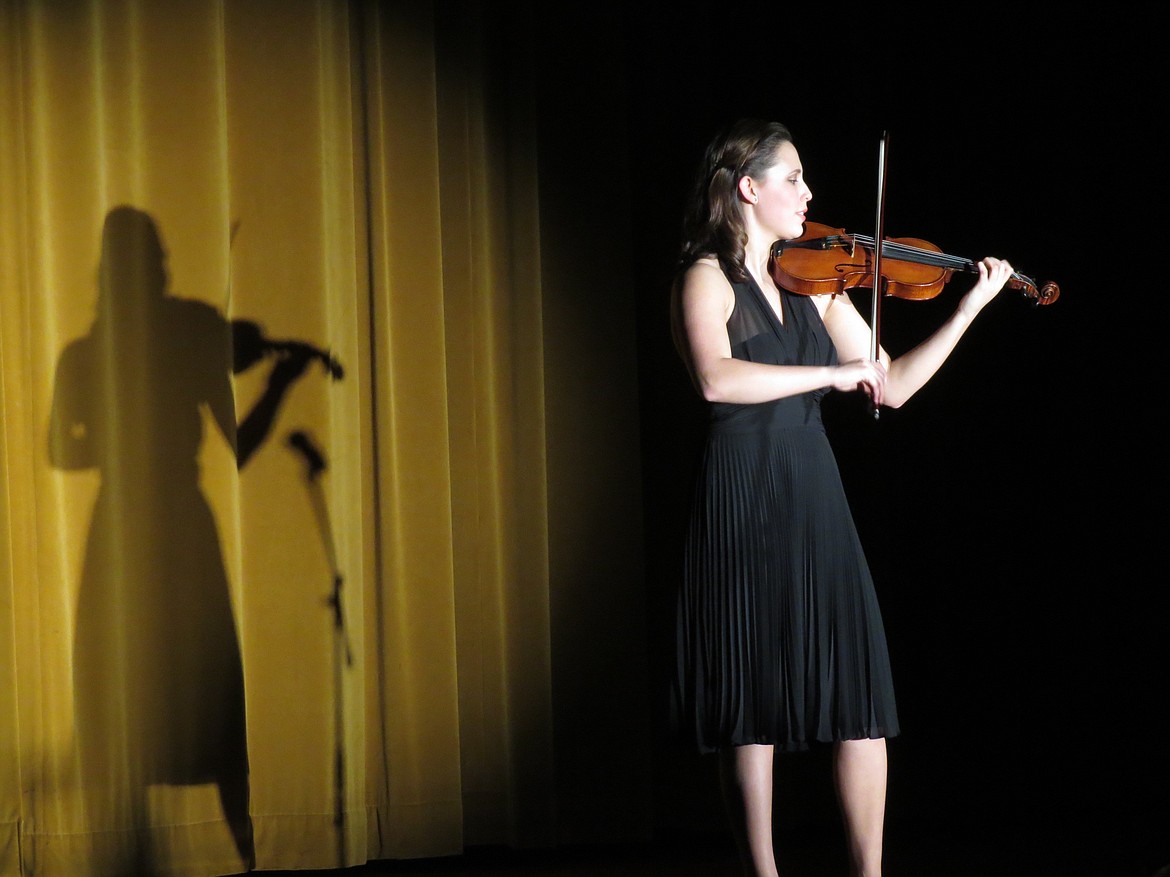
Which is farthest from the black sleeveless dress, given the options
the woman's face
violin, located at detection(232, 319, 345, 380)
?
violin, located at detection(232, 319, 345, 380)

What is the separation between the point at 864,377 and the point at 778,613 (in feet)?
1.38

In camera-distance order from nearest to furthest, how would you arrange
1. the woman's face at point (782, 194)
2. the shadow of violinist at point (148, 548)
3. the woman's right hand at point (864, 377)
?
1. the woman's right hand at point (864, 377)
2. the woman's face at point (782, 194)
3. the shadow of violinist at point (148, 548)

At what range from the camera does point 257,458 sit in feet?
9.08

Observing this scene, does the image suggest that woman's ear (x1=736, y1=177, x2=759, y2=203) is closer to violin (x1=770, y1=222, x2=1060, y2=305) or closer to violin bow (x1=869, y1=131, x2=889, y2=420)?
violin (x1=770, y1=222, x2=1060, y2=305)

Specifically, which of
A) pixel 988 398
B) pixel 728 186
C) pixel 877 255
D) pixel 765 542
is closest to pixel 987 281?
pixel 877 255

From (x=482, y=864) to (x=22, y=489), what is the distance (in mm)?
1367

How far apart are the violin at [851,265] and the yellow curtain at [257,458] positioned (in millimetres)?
984

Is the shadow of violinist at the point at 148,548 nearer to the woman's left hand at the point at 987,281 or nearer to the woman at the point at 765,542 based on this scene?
the woman at the point at 765,542

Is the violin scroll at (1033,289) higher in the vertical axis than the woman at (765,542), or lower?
higher

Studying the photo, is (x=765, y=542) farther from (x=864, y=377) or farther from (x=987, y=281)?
(x=987, y=281)

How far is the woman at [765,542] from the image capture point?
1982 mm

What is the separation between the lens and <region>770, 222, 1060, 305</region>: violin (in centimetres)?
207

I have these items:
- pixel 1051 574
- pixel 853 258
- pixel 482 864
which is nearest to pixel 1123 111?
pixel 1051 574

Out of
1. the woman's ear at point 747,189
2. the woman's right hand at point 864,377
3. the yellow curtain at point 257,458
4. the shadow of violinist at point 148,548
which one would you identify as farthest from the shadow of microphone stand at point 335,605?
the woman's right hand at point 864,377
